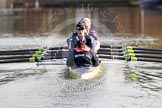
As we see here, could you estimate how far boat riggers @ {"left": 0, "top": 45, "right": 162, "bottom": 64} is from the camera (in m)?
21.2

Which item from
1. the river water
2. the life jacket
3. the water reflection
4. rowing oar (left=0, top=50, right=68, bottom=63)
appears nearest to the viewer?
the river water

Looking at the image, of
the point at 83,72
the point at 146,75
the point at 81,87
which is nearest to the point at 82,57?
the point at 83,72

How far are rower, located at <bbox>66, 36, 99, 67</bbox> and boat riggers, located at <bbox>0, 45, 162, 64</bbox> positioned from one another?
3.07m

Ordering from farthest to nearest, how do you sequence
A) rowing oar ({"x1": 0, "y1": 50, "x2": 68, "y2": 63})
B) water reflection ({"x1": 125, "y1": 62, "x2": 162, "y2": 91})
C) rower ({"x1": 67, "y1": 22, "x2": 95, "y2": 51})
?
rowing oar ({"x1": 0, "y1": 50, "x2": 68, "y2": 63})
rower ({"x1": 67, "y1": 22, "x2": 95, "y2": 51})
water reflection ({"x1": 125, "y1": 62, "x2": 162, "y2": 91})

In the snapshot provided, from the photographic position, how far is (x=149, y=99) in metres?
15.2

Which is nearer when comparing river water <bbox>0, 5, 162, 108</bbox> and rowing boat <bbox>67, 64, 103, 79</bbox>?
river water <bbox>0, 5, 162, 108</bbox>

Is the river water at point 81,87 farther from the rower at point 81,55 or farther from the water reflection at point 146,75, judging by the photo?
the rower at point 81,55

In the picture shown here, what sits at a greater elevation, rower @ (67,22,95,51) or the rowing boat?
rower @ (67,22,95,51)

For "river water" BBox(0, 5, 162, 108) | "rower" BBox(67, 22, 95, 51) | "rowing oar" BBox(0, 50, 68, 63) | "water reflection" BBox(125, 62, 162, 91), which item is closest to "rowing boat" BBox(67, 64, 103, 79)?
"river water" BBox(0, 5, 162, 108)

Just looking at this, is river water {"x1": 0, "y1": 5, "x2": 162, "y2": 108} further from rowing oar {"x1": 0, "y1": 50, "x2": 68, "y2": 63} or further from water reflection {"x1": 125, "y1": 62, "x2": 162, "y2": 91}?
rowing oar {"x1": 0, "y1": 50, "x2": 68, "y2": 63}

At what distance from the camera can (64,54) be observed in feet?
73.1

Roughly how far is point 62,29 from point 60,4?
1361 inches

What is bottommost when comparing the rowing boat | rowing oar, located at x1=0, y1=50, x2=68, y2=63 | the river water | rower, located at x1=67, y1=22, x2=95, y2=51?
the river water

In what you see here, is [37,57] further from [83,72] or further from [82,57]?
[83,72]
